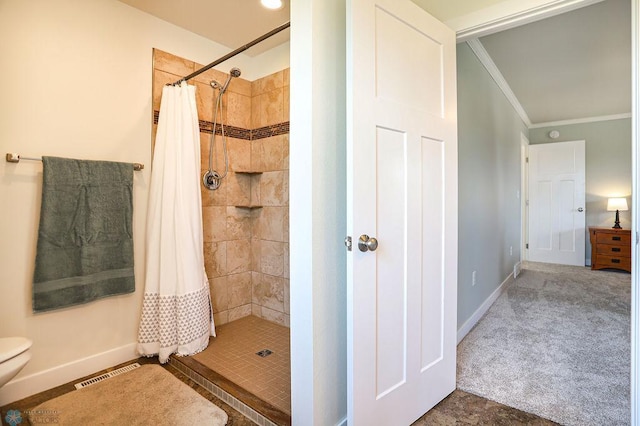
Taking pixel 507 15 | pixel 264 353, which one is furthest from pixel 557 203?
pixel 264 353

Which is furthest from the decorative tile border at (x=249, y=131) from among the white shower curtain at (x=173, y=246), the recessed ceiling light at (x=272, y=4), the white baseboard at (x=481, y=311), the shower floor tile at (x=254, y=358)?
the white baseboard at (x=481, y=311)

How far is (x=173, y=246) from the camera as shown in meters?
2.13

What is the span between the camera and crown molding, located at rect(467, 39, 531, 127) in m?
2.77

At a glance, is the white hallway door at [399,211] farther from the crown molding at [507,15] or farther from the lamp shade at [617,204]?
the lamp shade at [617,204]

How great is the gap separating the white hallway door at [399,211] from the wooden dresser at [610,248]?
4.53m

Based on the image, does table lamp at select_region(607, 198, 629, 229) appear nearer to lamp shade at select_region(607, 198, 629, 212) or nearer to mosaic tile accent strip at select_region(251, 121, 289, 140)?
lamp shade at select_region(607, 198, 629, 212)

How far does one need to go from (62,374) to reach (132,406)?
576 mm

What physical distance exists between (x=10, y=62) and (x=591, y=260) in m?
6.74

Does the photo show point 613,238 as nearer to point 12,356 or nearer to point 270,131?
point 270,131

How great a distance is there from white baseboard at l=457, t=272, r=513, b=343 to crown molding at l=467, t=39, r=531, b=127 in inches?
87.9

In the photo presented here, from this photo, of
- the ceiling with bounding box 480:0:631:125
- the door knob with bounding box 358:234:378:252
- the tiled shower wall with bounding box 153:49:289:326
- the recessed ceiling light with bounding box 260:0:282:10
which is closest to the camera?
the door knob with bounding box 358:234:378:252

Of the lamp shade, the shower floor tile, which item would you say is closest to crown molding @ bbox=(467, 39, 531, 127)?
the lamp shade

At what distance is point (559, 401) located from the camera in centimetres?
175

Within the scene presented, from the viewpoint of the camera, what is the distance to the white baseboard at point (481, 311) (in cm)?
255
